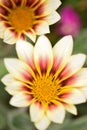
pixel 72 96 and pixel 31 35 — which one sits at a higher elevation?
pixel 31 35

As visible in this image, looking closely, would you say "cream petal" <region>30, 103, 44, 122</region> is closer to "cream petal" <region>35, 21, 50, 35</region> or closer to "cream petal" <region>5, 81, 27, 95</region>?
"cream petal" <region>5, 81, 27, 95</region>

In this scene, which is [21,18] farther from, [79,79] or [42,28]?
[79,79]

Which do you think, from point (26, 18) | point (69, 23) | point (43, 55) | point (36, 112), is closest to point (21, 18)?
point (26, 18)

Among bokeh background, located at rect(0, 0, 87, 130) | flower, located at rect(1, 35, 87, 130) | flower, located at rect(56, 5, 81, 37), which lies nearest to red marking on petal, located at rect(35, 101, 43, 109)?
flower, located at rect(1, 35, 87, 130)

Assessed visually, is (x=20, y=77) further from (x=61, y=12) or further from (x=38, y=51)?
(x=61, y=12)

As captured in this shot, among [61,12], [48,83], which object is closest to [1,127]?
[48,83]

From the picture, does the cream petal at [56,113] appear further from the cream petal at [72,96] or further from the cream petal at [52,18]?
the cream petal at [52,18]
